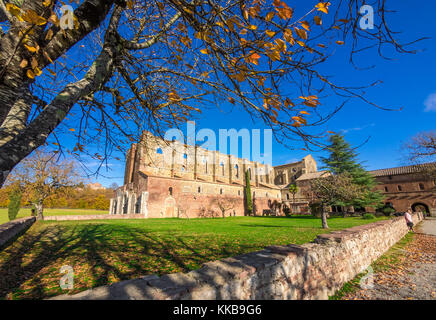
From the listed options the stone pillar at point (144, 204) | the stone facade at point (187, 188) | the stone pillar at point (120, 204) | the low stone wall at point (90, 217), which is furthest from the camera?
the stone pillar at point (120, 204)

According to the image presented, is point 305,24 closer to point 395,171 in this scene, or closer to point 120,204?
point 120,204

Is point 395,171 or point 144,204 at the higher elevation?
point 395,171

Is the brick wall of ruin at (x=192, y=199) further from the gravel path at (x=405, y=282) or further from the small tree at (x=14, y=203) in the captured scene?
the gravel path at (x=405, y=282)

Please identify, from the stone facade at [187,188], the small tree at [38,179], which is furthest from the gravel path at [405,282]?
the small tree at [38,179]

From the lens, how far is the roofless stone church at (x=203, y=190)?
83.6 ft

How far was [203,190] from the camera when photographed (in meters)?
29.9

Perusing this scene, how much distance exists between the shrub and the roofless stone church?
36.5 ft

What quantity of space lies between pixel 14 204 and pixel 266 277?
78.0ft

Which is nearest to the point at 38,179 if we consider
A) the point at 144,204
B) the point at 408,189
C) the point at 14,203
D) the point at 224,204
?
the point at 14,203

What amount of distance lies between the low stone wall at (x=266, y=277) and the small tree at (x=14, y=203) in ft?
75.1

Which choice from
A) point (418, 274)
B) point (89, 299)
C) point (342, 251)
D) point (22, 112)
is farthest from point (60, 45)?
point (418, 274)

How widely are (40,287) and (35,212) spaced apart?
22446 millimetres

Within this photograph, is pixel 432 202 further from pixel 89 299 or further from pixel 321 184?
pixel 89 299

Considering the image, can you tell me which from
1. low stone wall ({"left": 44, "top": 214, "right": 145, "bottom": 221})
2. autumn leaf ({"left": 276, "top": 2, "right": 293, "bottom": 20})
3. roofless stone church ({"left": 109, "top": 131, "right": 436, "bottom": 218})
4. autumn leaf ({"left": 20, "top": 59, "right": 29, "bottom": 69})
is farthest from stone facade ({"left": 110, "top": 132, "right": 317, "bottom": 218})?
autumn leaf ({"left": 276, "top": 2, "right": 293, "bottom": 20})
